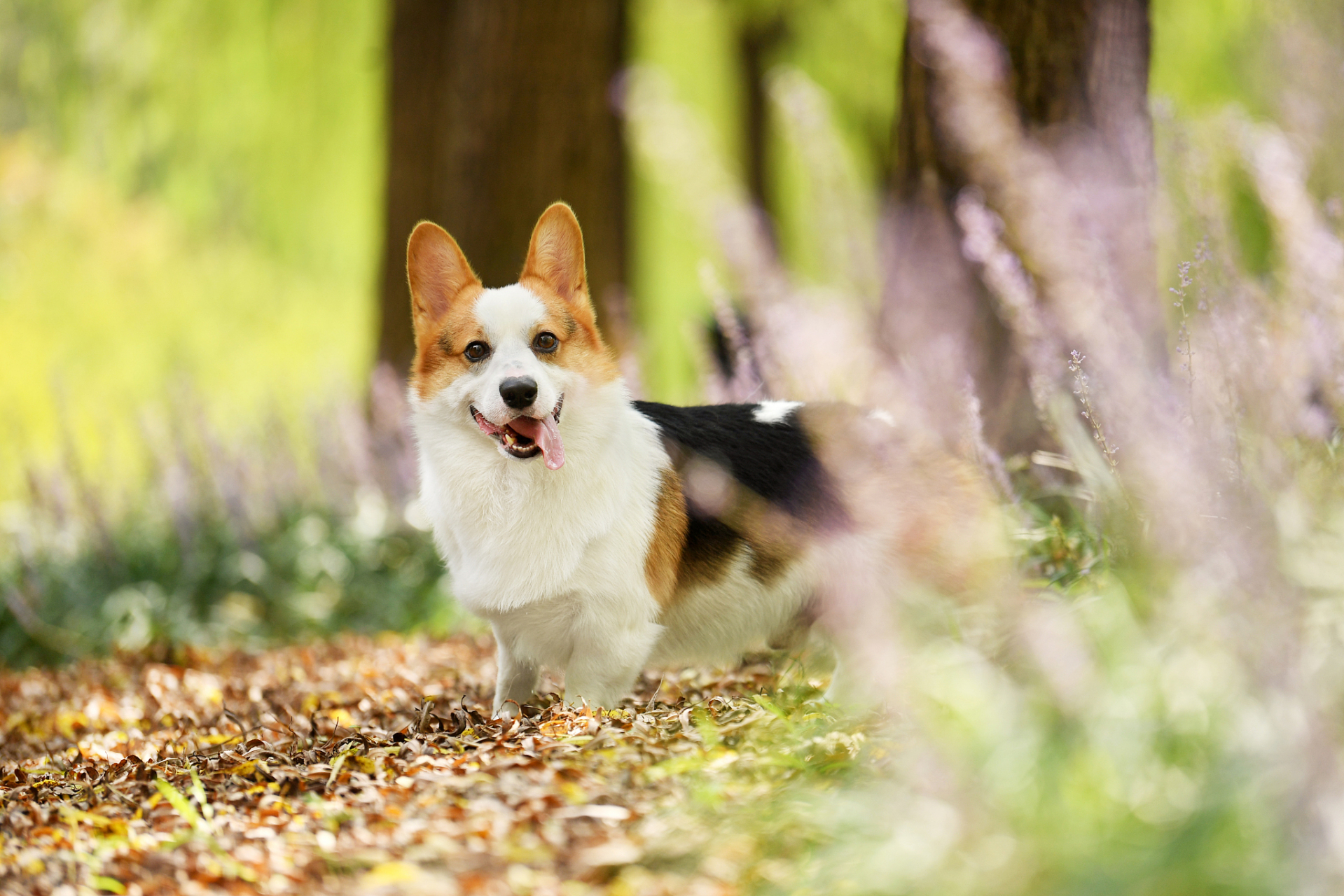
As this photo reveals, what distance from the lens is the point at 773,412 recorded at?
3.68 metres

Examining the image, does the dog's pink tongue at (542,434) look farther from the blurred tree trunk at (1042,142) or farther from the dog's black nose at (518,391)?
the blurred tree trunk at (1042,142)

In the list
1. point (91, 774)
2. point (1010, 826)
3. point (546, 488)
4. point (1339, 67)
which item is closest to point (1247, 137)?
point (1339, 67)

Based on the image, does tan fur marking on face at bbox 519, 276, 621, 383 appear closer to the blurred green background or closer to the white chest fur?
the white chest fur

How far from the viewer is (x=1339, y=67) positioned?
278 cm

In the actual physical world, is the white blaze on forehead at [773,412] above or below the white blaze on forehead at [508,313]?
below

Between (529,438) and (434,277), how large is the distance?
2.24 feet

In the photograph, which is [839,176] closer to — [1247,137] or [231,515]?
[1247,137]

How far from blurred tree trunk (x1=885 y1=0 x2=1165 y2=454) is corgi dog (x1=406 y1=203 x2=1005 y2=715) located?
0.86 meters

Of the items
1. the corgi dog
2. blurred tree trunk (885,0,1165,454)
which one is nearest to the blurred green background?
blurred tree trunk (885,0,1165,454)

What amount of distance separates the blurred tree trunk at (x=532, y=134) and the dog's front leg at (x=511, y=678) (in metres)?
3.39

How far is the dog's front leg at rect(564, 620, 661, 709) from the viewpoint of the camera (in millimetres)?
3201

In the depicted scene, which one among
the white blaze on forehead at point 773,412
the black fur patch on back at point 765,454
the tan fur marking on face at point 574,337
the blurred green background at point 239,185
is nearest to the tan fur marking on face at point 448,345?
the tan fur marking on face at point 574,337

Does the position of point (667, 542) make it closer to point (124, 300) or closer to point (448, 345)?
point (448, 345)

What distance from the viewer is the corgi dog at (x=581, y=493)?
3199 mm
